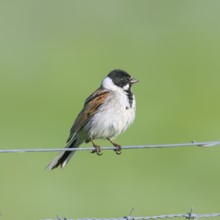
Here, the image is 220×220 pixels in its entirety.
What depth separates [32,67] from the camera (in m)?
21.2

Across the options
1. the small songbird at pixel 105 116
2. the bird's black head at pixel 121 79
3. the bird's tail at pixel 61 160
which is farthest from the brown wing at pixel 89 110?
the bird's tail at pixel 61 160

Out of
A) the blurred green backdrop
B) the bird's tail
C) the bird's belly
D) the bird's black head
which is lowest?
the bird's tail

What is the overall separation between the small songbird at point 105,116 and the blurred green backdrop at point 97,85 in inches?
76.1

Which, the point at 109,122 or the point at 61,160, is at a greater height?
the point at 109,122

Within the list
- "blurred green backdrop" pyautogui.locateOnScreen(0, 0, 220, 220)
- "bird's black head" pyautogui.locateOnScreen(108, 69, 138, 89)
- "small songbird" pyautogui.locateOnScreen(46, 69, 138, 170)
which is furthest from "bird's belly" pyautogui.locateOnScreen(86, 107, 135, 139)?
"blurred green backdrop" pyautogui.locateOnScreen(0, 0, 220, 220)

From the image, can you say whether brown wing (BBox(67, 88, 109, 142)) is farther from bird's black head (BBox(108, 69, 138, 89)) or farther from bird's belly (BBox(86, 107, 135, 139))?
bird's black head (BBox(108, 69, 138, 89))

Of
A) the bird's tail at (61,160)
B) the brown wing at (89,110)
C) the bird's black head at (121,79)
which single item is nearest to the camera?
the bird's tail at (61,160)

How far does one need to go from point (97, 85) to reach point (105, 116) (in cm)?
907

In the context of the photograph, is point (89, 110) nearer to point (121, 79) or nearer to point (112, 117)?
point (112, 117)

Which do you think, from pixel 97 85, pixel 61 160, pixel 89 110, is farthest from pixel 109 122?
pixel 97 85

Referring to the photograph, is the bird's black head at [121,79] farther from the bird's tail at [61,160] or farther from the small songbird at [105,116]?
the bird's tail at [61,160]

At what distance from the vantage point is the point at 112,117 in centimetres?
1017

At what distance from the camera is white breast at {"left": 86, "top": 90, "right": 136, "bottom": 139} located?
33.4 feet

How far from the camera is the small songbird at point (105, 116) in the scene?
10180 millimetres
